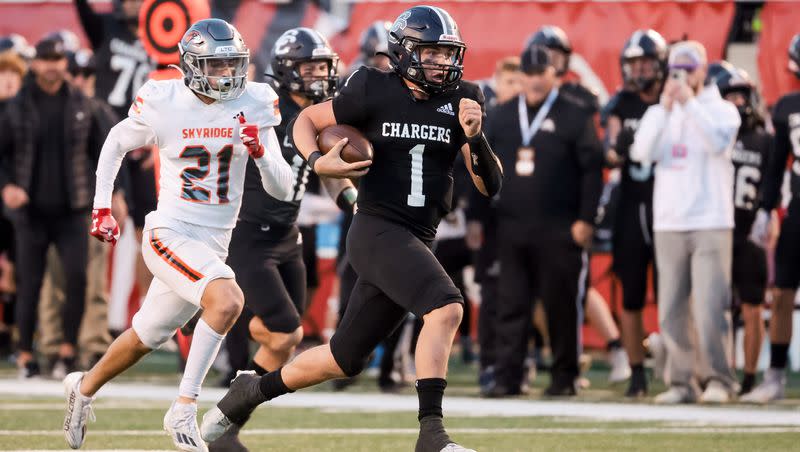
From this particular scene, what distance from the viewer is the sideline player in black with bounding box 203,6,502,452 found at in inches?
244

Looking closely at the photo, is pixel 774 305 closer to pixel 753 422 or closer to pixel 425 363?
pixel 753 422

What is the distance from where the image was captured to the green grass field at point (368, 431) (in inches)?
283

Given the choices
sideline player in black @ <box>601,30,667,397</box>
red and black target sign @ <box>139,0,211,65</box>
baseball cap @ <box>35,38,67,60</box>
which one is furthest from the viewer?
baseball cap @ <box>35,38,67,60</box>

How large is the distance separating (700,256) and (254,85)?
3.37m

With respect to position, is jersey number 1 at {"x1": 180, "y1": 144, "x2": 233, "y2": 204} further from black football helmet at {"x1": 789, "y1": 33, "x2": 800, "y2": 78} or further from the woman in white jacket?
black football helmet at {"x1": 789, "y1": 33, "x2": 800, "y2": 78}

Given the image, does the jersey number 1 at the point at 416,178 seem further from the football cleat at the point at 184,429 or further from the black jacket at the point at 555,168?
the black jacket at the point at 555,168

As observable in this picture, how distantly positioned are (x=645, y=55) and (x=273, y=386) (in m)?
4.52

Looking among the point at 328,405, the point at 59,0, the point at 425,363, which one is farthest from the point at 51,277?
the point at 425,363

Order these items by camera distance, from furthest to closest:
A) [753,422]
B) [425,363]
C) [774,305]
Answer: [774,305], [753,422], [425,363]

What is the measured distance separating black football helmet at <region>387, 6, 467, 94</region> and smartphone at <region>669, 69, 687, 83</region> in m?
3.34

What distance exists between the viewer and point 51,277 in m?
12.4

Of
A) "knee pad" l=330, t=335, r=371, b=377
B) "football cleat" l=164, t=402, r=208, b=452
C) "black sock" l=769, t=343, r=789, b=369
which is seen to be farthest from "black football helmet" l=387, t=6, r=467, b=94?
"black sock" l=769, t=343, r=789, b=369

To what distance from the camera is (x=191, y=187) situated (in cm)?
705

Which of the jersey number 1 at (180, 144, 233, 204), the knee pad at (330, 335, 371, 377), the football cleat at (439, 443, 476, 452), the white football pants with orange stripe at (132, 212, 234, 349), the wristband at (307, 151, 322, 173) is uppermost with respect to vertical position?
the wristband at (307, 151, 322, 173)
